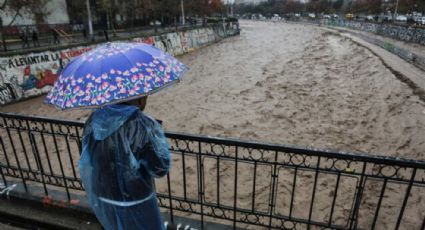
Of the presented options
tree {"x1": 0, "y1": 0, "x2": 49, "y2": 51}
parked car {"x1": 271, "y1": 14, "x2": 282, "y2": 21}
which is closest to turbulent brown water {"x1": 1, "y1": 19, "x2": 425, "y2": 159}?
tree {"x1": 0, "y1": 0, "x2": 49, "y2": 51}

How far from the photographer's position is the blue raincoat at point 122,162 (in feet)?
5.68

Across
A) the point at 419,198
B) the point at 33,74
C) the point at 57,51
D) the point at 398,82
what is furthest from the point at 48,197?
the point at 398,82

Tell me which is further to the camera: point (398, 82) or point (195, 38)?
point (195, 38)

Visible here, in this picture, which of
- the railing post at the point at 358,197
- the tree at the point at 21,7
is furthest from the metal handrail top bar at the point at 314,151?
the tree at the point at 21,7

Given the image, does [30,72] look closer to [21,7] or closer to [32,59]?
[32,59]

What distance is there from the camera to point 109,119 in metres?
1.73

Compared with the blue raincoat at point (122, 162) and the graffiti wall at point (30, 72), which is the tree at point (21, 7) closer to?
the graffiti wall at point (30, 72)

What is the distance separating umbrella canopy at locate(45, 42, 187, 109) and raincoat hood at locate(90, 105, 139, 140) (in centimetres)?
7

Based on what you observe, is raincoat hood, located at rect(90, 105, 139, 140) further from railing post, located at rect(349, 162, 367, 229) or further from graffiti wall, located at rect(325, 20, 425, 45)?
graffiti wall, located at rect(325, 20, 425, 45)

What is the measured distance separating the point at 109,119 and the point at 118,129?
0.27 feet

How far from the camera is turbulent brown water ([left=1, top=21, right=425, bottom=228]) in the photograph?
9359 millimetres

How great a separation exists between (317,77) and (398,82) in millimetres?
4339

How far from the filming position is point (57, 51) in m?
16.3

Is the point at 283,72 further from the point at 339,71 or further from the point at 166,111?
the point at 166,111
